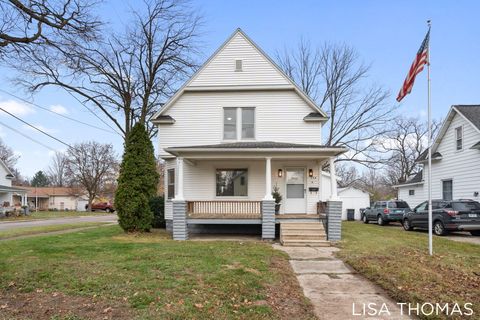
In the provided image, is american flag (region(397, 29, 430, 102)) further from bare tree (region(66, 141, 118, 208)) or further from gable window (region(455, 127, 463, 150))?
bare tree (region(66, 141, 118, 208))

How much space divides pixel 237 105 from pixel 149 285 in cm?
1018

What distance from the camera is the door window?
14.2 m

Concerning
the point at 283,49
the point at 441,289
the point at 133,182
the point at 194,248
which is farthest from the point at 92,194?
the point at 441,289

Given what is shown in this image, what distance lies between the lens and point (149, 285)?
566 centimetres

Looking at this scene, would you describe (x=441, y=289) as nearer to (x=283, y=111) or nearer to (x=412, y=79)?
(x=412, y=79)

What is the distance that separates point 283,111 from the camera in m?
14.6

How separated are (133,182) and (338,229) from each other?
805cm

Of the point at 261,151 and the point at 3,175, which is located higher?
the point at 261,151

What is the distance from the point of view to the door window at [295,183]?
46.5 feet

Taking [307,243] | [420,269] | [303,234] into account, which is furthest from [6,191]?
[420,269]

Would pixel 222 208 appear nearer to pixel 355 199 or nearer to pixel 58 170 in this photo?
pixel 355 199

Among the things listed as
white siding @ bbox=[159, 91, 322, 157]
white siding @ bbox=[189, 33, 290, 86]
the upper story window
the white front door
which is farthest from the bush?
the white front door

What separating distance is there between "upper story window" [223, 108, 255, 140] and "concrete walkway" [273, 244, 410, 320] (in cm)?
715

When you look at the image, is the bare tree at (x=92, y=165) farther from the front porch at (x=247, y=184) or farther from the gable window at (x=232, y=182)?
the gable window at (x=232, y=182)
